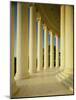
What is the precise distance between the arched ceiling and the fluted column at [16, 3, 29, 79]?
0.85 feet

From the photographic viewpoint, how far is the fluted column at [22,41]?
104 inches

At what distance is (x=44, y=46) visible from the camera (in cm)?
279

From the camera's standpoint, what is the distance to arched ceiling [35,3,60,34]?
2707 mm

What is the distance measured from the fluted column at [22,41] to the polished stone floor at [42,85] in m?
0.13

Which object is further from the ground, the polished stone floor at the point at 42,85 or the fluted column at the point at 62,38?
the fluted column at the point at 62,38

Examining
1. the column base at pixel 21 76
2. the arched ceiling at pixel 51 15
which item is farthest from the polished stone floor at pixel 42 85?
the arched ceiling at pixel 51 15

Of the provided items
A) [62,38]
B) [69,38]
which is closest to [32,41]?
[62,38]

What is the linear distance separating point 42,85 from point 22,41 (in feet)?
2.64

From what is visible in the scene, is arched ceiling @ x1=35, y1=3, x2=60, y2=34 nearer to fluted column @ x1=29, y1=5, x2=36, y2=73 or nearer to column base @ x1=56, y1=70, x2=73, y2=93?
fluted column @ x1=29, y1=5, x2=36, y2=73

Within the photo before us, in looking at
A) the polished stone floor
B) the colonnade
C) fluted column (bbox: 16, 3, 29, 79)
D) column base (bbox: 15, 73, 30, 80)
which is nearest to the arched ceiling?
the colonnade

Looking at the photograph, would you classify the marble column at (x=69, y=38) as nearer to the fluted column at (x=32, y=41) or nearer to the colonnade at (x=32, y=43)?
the colonnade at (x=32, y=43)

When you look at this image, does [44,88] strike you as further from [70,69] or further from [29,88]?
[70,69]

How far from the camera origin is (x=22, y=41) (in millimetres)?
2656
